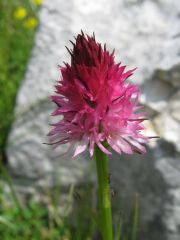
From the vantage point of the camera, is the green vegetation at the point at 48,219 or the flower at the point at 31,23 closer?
the green vegetation at the point at 48,219

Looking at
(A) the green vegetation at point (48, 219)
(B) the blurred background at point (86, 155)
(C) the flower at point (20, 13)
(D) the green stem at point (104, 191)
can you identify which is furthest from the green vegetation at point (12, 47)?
(D) the green stem at point (104, 191)

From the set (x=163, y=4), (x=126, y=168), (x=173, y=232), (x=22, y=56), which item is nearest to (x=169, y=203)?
(x=173, y=232)

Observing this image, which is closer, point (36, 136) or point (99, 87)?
point (99, 87)

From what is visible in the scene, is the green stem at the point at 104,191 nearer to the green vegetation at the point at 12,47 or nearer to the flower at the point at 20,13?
the green vegetation at the point at 12,47

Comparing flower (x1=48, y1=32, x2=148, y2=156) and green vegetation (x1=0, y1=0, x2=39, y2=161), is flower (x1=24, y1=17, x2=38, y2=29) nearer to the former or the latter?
green vegetation (x1=0, y1=0, x2=39, y2=161)

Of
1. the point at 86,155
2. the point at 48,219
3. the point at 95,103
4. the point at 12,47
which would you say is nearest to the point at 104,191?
the point at 95,103

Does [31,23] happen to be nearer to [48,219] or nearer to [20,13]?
[20,13]

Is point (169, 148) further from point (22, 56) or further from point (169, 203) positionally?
point (22, 56)
